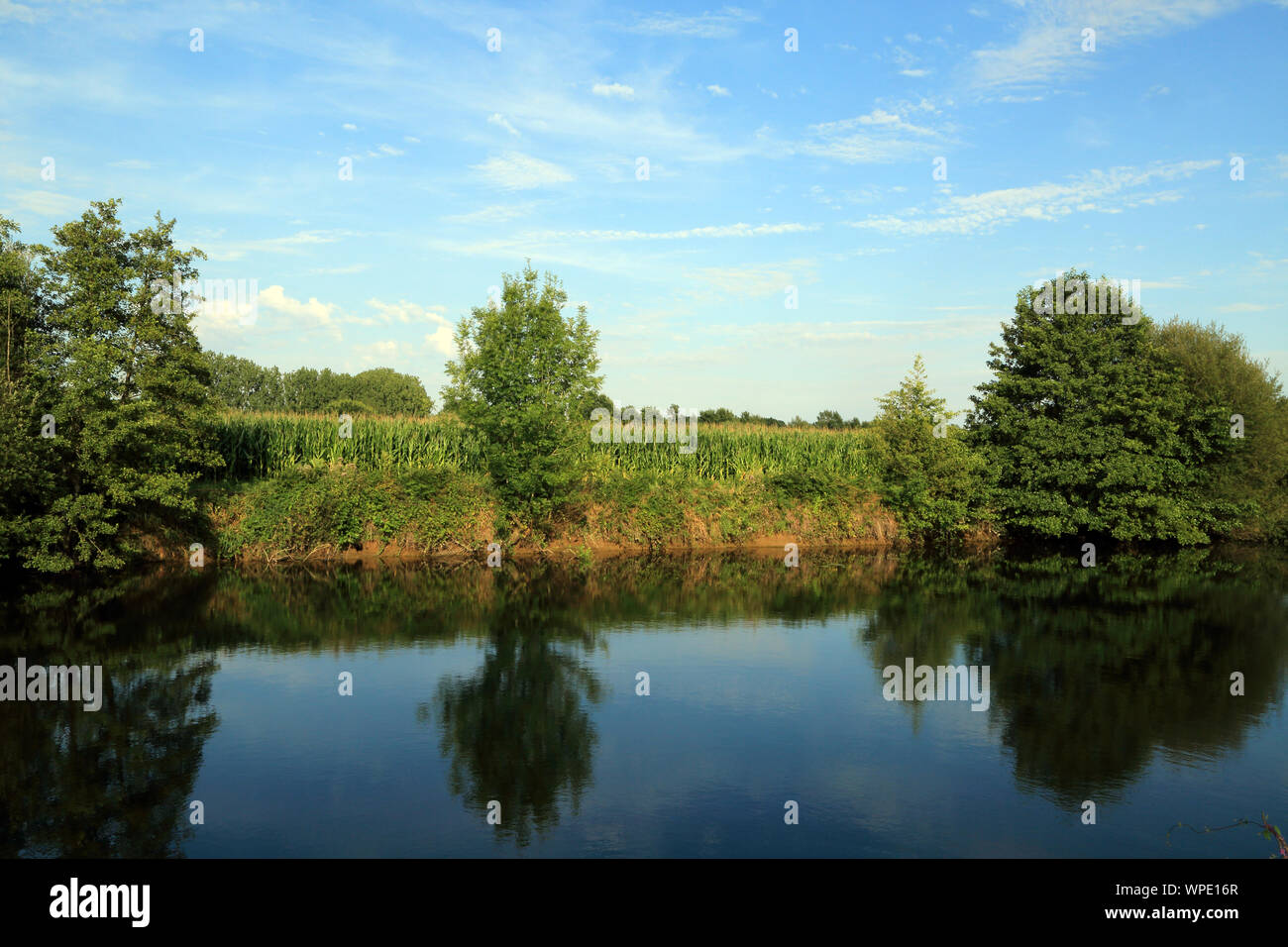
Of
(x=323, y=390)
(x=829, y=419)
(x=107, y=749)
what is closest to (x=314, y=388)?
(x=323, y=390)

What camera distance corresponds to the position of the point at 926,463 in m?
30.7

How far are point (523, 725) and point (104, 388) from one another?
→ 15037mm

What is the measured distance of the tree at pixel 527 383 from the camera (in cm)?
2378

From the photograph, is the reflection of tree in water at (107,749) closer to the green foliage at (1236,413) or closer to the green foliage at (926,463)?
the green foliage at (926,463)

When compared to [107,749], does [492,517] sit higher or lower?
higher

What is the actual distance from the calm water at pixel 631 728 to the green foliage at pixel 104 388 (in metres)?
2.09

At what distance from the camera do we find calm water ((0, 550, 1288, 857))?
25.3 feet

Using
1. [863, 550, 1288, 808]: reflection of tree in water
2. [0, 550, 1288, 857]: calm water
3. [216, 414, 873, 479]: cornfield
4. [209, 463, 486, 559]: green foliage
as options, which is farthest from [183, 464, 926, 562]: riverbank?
[863, 550, 1288, 808]: reflection of tree in water

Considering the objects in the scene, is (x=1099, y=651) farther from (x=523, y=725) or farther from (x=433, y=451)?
(x=433, y=451)

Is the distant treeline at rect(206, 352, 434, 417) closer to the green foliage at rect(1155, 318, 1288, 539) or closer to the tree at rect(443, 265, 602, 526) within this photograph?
the tree at rect(443, 265, 602, 526)
